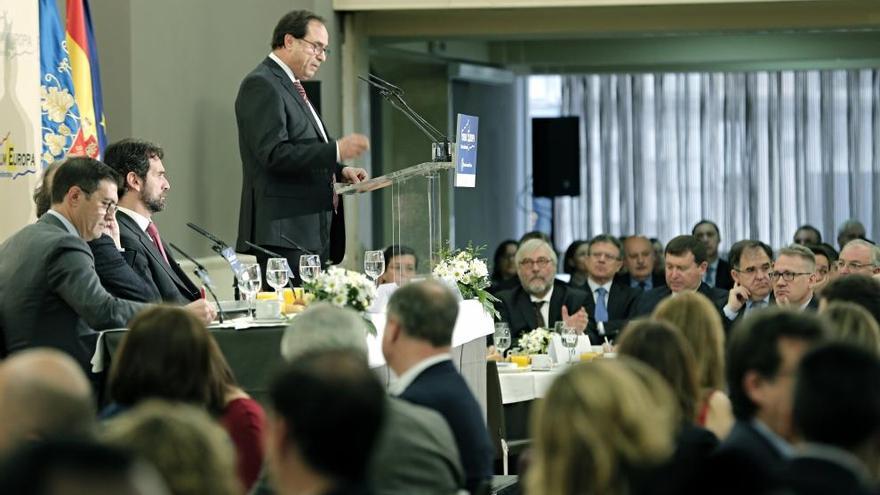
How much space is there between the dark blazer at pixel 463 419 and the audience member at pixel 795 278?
11.9 feet

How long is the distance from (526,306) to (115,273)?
4372 millimetres

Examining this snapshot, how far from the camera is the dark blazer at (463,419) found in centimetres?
397

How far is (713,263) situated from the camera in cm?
1365

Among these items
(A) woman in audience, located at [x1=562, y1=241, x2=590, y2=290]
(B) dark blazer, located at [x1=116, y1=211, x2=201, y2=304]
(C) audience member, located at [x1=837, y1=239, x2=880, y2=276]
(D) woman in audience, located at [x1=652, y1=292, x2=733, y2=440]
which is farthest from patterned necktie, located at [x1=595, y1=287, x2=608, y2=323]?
(D) woman in audience, located at [x1=652, y1=292, x2=733, y2=440]

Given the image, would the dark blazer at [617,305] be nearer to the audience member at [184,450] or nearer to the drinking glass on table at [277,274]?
the drinking glass on table at [277,274]

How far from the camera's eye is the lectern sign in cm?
669

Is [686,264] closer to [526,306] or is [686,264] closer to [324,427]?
[526,306]

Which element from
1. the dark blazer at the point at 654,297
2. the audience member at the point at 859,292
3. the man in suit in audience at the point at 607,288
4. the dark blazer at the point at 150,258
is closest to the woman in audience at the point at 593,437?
the audience member at the point at 859,292

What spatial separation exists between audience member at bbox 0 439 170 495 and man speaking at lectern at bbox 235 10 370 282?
15.9 ft

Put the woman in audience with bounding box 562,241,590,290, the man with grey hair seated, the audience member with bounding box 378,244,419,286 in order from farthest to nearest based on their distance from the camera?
the woman in audience with bounding box 562,241,590,290
the audience member with bounding box 378,244,419,286
the man with grey hair seated

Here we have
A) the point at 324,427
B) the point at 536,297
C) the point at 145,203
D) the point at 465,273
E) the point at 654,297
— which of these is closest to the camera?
the point at 324,427

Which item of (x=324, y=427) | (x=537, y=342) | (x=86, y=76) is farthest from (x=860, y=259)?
(x=324, y=427)

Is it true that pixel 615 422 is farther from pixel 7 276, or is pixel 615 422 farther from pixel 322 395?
pixel 7 276

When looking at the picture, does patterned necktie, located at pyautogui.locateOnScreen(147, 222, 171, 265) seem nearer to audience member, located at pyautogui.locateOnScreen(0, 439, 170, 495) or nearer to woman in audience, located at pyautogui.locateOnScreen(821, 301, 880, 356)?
woman in audience, located at pyautogui.locateOnScreen(821, 301, 880, 356)
